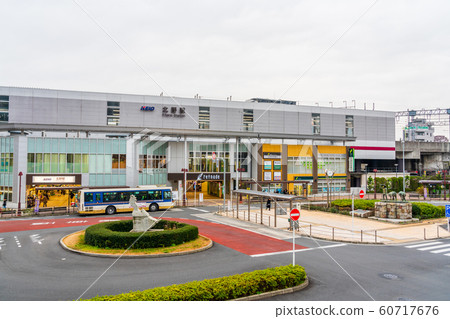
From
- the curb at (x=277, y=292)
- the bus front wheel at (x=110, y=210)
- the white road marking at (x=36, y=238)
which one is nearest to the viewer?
the curb at (x=277, y=292)

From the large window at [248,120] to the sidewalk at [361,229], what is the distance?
3070 centimetres

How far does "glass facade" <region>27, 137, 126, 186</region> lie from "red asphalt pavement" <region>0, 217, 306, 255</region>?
1459 cm

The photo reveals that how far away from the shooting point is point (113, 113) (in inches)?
2164

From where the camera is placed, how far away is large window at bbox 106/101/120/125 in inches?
2153

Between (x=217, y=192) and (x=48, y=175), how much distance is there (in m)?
27.3

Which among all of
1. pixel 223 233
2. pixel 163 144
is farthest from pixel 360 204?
pixel 163 144

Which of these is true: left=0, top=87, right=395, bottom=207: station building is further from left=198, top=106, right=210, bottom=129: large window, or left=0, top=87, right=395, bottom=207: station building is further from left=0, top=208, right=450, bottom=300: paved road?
left=0, top=208, right=450, bottom=300: paved road

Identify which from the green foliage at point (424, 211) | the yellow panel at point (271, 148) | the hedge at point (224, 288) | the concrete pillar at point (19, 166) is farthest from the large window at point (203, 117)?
the hedge at point (224, 288)

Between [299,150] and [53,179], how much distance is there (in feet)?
129

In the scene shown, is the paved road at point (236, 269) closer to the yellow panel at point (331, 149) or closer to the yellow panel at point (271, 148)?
the yellow panel at point (271, 148)

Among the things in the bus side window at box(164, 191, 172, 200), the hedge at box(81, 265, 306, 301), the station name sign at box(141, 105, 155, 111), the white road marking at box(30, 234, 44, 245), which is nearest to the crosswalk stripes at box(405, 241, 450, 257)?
the hedge at box(81, 265, 306, 301)

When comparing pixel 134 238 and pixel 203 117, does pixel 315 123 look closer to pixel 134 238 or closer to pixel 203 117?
pixel 203 117

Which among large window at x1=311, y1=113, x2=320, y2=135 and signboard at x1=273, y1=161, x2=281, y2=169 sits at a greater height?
large window at x1=311, y1=113, x2=320, y2=135

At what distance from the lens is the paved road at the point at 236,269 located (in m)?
12.1
